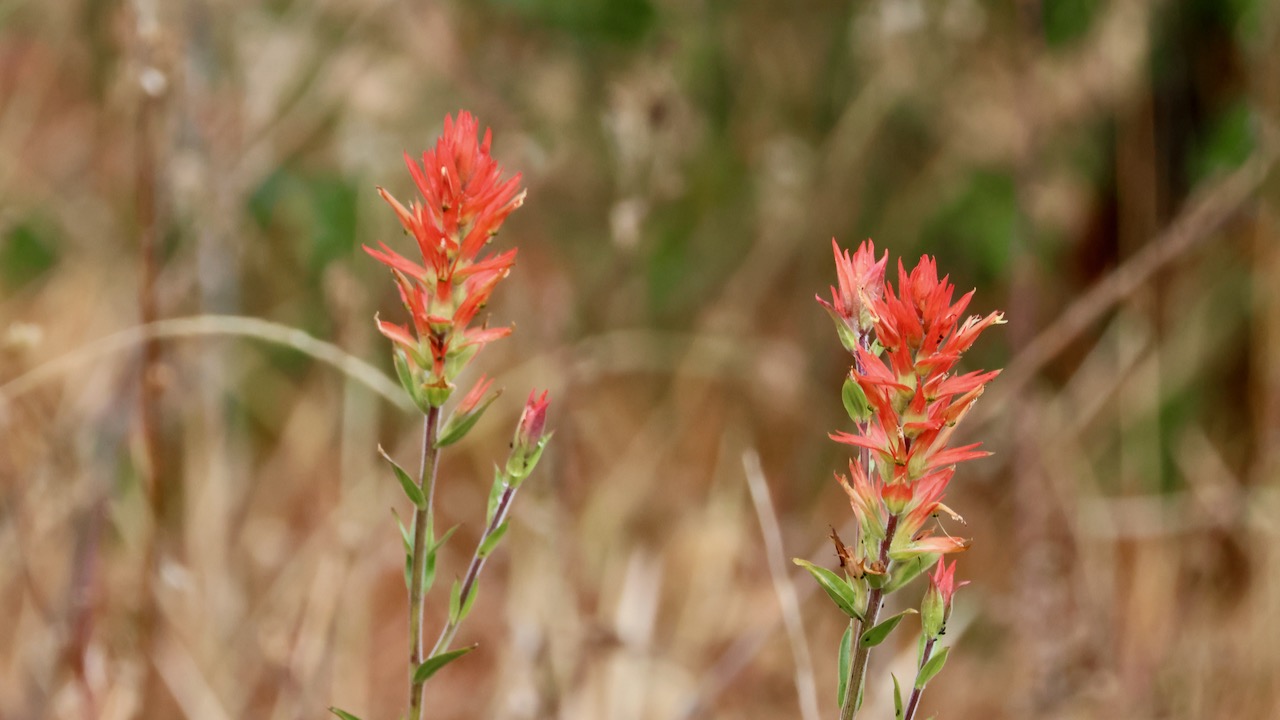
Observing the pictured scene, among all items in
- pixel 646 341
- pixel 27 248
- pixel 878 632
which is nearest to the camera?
pixel 878 632

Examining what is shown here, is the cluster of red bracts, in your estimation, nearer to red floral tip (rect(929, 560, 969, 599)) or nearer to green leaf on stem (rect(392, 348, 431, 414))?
red floral tip (rect(929, 560, 969, 599))

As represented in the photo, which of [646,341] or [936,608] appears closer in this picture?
[936,608]

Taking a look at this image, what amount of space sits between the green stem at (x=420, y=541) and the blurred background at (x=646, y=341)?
0.49 m

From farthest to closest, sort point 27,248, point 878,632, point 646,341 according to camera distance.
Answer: point 646,341 < point 27,248 < point 878,632

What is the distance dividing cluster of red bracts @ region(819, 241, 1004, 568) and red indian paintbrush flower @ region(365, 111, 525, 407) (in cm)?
12

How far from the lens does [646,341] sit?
1.86 meters

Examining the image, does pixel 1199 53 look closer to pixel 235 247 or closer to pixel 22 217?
pixel 235 247

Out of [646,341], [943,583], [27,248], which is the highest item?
[646,341]

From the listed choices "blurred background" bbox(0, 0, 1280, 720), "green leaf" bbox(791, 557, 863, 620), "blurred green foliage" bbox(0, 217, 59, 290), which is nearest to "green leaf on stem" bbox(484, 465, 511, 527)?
"green leaf" bbox(791, 557, 863, 620)

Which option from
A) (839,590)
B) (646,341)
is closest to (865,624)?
(839,590)

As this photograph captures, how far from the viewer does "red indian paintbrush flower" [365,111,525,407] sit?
15.6 inches

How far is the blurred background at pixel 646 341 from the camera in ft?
3.68

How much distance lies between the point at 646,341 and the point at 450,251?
4.79 feet

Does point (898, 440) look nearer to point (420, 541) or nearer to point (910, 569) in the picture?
point (910, 569)
